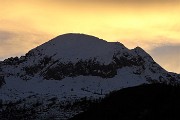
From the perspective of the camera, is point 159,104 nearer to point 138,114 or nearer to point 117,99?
point 138,114

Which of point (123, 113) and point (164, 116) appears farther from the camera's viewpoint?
point (123, 113)

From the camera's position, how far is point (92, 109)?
397ft

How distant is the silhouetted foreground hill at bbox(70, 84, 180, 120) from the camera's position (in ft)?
341

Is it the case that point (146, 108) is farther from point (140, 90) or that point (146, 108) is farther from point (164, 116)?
point (140, 90)

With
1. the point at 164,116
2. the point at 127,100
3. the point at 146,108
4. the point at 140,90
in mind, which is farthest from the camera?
the point at 140,90

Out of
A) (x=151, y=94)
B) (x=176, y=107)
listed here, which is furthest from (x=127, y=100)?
(x=176, y=107)

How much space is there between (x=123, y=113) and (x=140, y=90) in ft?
61.3

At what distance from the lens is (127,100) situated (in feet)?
383

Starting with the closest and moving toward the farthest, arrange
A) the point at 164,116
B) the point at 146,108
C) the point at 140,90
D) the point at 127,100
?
the point at 164,116, the point at 146,108, the point at 127,100, the point at 140,90

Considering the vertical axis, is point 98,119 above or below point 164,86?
below

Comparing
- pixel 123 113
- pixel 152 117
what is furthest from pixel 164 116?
pixel 123 113

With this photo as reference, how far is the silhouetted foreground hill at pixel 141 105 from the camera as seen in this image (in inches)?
4087

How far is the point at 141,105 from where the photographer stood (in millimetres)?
110938

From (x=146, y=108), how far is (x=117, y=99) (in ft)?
50.7
